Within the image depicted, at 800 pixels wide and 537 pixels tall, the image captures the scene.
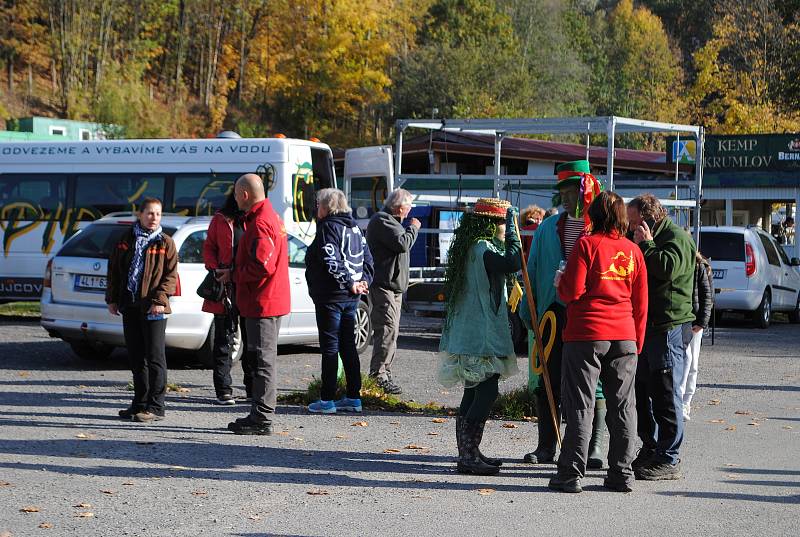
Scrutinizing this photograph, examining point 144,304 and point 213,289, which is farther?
point 213,289

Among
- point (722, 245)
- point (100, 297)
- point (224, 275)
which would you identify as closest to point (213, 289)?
point (224, 275)

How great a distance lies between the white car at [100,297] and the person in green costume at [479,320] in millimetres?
4877

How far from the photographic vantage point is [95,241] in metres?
12.2

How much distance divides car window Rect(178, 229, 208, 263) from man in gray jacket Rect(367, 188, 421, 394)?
2.40 m

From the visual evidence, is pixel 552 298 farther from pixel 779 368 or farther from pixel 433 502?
pixel 779 368

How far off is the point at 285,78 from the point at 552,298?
166ft

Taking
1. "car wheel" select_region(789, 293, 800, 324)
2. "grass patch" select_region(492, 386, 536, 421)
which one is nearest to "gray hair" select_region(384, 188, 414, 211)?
"grass patch" select_region(492, 386, 536, 421)

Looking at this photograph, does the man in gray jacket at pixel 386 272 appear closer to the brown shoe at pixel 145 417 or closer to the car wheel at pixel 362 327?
the brown shoe at pixel 145 417

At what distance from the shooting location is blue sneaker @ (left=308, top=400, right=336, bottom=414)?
9.52m

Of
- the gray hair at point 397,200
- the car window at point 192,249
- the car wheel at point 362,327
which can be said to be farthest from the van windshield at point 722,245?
the car window at point 192,249

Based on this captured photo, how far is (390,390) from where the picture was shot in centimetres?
1045

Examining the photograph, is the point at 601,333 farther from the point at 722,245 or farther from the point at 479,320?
the point at 722,245

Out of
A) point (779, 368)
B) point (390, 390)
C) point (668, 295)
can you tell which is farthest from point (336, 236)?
point (779, 368)

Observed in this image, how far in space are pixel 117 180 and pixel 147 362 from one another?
11.8 metres
